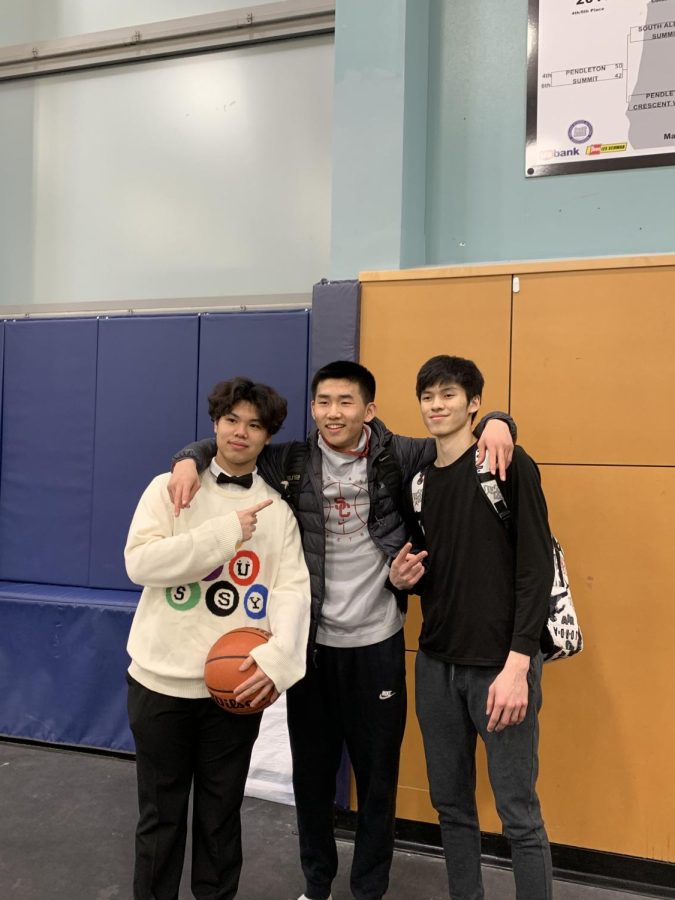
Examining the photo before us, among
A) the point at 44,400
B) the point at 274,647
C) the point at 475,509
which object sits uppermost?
the point at 44,400

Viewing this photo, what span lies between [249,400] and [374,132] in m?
1.55

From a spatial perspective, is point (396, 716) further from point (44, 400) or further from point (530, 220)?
point (44, 400)

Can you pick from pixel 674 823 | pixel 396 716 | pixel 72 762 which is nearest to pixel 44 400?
pixel 72 762

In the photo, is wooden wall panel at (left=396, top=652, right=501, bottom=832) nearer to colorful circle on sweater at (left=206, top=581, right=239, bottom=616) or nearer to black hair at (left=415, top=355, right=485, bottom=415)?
colorful circle on sweater at (left=206, top=581, right=239, bottom=616)

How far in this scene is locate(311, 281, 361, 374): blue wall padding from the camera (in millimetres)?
2641

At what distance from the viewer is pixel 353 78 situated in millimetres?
2777

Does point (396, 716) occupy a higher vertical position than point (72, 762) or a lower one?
higher

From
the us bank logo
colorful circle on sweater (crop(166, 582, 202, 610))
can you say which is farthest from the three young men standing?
the us bank logo

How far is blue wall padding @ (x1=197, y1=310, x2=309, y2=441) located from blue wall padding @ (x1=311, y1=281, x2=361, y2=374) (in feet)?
1.12

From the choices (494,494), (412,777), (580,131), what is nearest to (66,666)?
(412,777)

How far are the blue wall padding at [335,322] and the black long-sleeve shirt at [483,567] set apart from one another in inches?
37.2

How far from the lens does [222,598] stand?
184 centimetres

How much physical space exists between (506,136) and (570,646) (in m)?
2.19

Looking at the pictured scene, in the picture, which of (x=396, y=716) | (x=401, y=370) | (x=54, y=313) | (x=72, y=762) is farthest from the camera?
(x=54, y=313)
